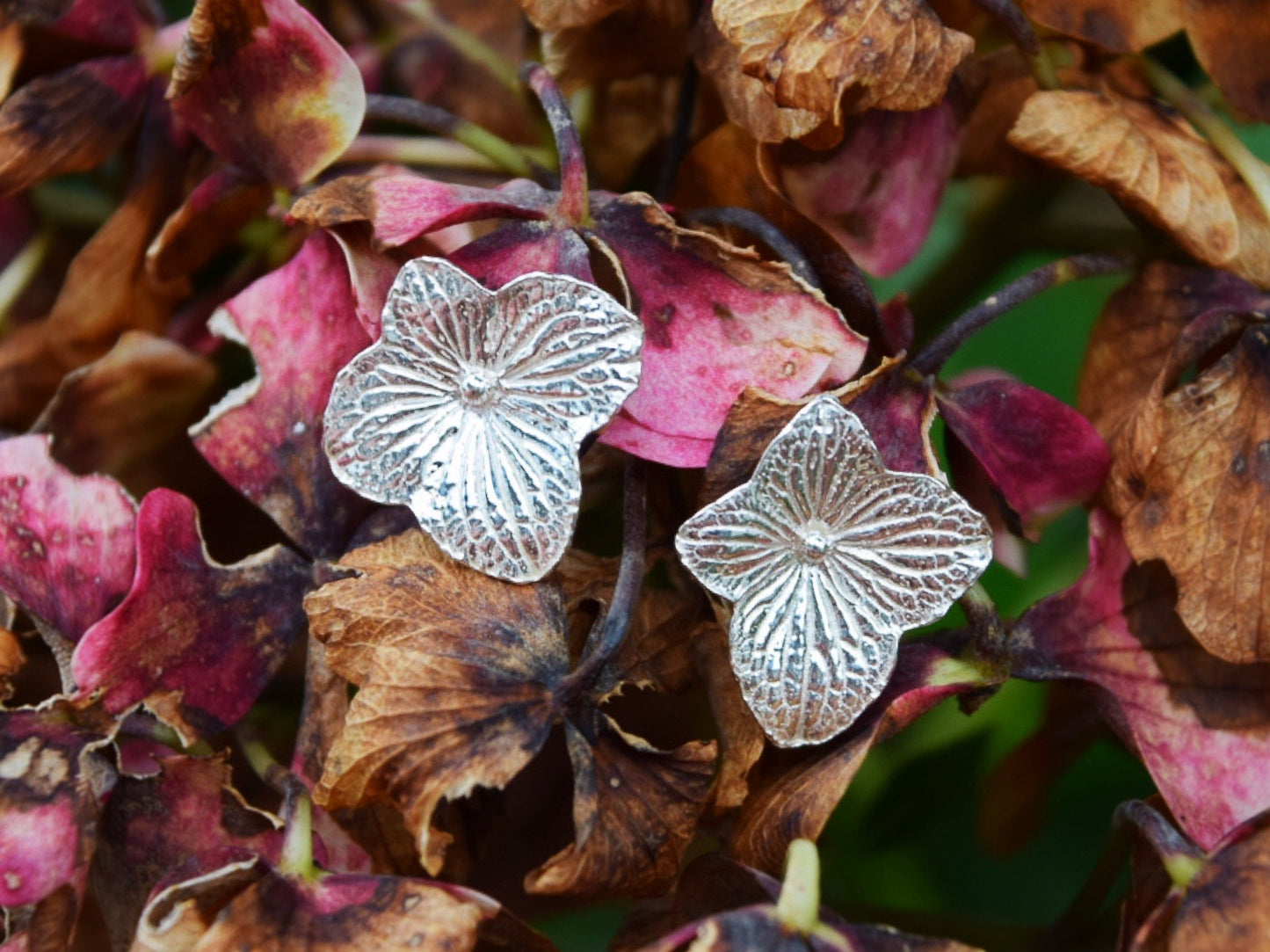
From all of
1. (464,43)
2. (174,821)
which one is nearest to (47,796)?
(174,821)

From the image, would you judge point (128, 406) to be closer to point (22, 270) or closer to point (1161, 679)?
point (22, 270)

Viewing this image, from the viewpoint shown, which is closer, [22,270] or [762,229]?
[762,229]

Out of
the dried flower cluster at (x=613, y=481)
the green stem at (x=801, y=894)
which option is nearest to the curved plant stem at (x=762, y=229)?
the dried flower cluster at (x=613, y=481)

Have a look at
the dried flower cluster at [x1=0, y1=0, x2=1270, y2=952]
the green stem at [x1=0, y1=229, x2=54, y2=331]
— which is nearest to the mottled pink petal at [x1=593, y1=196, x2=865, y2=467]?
the dried flower cluster at [x1=0, y1=0, x2=1270, y2=952]

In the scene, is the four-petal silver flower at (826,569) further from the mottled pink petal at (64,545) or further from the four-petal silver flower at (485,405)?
the mottled pink petal at (64,545)

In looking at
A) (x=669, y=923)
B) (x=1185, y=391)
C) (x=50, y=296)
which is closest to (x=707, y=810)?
(x=669, y=923)

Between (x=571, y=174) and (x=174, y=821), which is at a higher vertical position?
(x=571, y=174)

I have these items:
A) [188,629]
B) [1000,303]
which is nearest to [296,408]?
[188,629]
